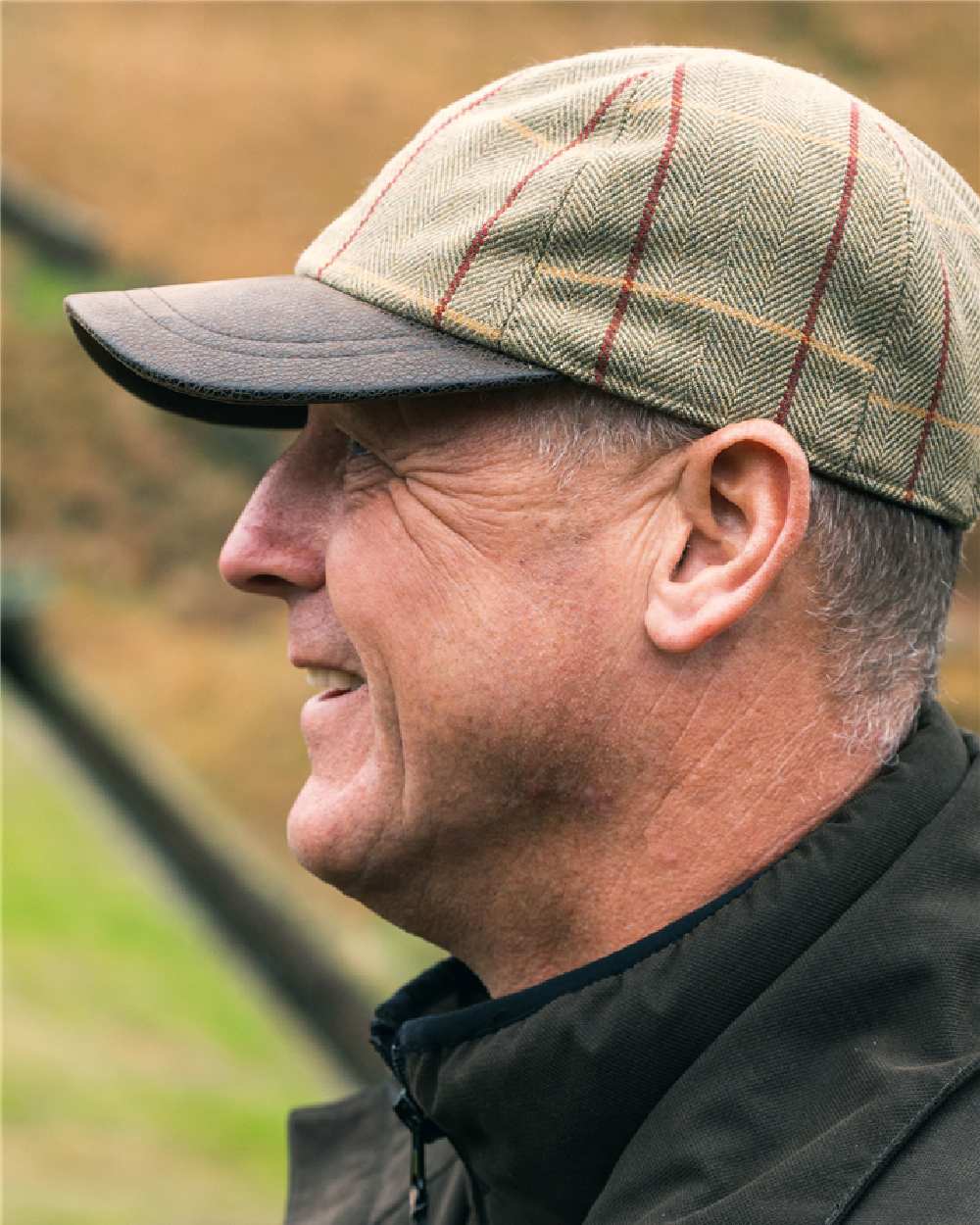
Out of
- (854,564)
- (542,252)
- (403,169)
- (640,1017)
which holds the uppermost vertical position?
(403,169)

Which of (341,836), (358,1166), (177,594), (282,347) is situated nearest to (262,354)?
(282,347)

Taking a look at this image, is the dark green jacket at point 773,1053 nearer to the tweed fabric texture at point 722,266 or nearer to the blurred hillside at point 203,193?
the tweed fabric texture at point 722,266

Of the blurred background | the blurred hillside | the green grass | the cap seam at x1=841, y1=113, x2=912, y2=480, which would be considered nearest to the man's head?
the cap seam at x1=841, y1=113, x2=912, y2=480

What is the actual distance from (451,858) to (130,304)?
28.8 inches

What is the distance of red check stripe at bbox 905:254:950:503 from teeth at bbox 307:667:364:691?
2.12ft

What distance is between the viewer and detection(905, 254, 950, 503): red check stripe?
4.77ft

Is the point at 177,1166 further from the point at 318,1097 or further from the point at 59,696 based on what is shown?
the point at 59,696

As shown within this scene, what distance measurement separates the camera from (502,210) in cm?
143

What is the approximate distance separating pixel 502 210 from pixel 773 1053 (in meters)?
0.87

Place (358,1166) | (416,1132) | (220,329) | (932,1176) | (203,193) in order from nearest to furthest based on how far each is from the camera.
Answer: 1. (932,1176)
2. (220,329)
3. (416,1132)
4. (358,1166)
5. (203,193)

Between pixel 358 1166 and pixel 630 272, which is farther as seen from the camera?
pixel 358 1166

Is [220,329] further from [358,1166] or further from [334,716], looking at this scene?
[358,1166]

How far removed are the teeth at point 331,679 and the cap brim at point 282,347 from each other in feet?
1.13

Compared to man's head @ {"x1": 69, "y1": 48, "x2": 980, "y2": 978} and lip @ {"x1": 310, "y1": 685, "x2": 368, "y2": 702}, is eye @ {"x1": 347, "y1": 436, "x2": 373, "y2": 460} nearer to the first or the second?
man's head @ {"x1": 69, "y1": 48, "x2": 980, "y2": 978}
